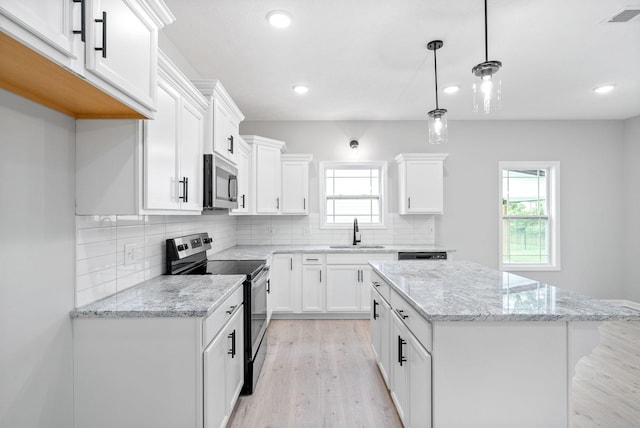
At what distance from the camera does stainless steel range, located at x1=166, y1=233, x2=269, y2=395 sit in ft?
7.66

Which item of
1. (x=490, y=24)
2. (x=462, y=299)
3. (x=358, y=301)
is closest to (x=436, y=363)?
(x=462, y=299)

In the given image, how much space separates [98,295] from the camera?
1.71 meters

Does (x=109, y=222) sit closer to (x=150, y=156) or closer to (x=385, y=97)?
(x=150, y=156)

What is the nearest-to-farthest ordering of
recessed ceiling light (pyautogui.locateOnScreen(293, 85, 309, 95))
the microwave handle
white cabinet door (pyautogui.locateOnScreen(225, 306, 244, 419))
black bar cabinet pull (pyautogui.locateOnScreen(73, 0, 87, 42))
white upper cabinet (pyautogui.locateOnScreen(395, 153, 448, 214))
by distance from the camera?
black bar cabinet pull (pyautogui.locateOnScreen(73, 0, 87, 42)) < white cabinet door (pyautogui.locateOnScreen(225, 306, 244, 419)) < the microwave handle < recessed ceiling light (pyautogui.locateOnScreen(293, 85, 309, 95)) < white upper cabinet (pyautogui.locateOnScreen(395, 153, 448, 214))

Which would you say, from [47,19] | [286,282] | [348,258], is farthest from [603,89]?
[47,19]

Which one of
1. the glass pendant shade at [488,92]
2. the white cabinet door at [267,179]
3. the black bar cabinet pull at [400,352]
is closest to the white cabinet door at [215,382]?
the black bar cabinet pull at [400,352]

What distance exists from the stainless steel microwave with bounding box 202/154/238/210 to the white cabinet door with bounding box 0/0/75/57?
1.38m

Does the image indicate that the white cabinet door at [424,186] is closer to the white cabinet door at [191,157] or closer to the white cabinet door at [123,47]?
the white cabinet door at [191,157]

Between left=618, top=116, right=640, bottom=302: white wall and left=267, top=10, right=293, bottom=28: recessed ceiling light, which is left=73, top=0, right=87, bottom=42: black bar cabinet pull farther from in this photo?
left=618, top=116, right=640, bottom=302: white wall

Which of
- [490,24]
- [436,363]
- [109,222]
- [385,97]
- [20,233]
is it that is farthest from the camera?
[385,97]

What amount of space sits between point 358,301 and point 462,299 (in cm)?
255

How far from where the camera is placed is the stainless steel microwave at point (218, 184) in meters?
2.38

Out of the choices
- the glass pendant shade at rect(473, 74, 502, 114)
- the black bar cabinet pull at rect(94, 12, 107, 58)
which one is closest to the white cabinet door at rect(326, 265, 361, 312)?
the glass pendant shade at rect(473, 74, 502, 114)

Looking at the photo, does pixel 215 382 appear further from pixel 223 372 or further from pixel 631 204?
pixel 631 204
